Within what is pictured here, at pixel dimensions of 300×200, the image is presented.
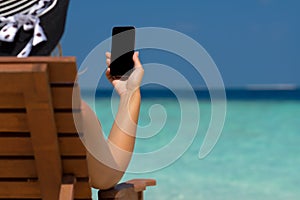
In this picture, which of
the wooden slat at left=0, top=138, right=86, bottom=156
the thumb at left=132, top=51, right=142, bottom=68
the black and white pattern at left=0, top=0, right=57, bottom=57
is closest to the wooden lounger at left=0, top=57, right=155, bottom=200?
the wooden slat at left=0, top=138, right=86, bottom=156

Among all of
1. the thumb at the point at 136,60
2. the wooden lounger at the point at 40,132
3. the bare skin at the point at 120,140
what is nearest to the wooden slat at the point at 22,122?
the wooden lounger at the point at 40,132

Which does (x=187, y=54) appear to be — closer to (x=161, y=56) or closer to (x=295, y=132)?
(x=161, y=56)

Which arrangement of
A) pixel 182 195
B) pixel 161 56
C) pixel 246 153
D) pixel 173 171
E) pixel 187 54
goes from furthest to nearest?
1. pixel 246 153
2. pixel 173 171
3. pixel 182 195
4. pixel 161 56
5. pixel 187 54

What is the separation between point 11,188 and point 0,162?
0.10 meters

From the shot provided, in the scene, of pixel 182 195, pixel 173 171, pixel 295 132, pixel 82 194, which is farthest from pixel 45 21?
pixel 295 132

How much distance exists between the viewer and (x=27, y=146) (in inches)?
94.2

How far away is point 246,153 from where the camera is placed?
1134cm

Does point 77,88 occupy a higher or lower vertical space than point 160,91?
higher

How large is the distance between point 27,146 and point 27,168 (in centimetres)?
9

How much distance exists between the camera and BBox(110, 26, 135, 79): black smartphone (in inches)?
107

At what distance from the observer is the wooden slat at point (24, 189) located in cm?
248

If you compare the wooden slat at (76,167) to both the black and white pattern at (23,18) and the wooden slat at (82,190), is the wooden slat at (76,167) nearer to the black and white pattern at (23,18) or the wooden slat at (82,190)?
the wooden slat at (82,190)

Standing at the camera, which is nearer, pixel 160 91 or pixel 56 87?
pixel 56 87

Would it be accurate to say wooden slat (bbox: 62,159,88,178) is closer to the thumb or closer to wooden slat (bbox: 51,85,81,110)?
wooden slat (bbox: 51,85,81,110)
